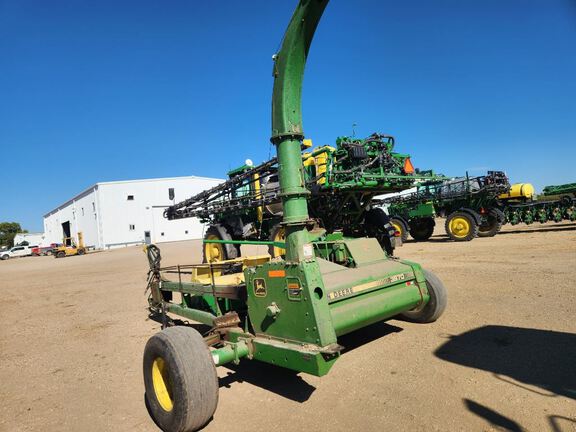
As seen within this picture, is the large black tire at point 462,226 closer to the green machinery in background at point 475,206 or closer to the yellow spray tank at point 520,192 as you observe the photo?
the green machinery in background at point 475,206

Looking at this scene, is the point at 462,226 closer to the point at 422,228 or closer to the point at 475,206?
the point at 475,206

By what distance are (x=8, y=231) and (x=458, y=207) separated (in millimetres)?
90051

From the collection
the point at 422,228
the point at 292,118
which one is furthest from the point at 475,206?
the point at 292,118

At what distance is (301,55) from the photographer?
11.8 feet

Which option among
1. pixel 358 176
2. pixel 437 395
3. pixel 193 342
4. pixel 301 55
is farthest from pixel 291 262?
pixel 358 176

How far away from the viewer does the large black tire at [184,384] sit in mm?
2818

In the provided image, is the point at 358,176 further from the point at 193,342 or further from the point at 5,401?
the point at 5,401

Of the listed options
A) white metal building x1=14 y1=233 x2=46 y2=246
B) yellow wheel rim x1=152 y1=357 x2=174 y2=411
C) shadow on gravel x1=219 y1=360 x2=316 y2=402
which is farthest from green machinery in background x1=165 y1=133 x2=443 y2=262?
white metal building x1=14 y1=233 x2=46 y2=246

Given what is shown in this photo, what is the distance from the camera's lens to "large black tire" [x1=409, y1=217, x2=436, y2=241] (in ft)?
53.8

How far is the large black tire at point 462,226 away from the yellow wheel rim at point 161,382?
43.0 feet

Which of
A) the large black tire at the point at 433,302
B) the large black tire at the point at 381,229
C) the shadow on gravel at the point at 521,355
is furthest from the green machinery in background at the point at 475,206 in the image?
the shadow on gravel at the point at 521,355

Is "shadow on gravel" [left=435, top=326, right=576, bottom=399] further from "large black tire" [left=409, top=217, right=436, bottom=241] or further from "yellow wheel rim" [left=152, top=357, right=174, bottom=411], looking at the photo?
"large black tire" [left=409, top=217, right=436, bottom=241]

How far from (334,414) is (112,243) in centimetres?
4514

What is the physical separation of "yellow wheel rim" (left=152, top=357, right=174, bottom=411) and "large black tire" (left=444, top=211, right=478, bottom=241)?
1310 cm
